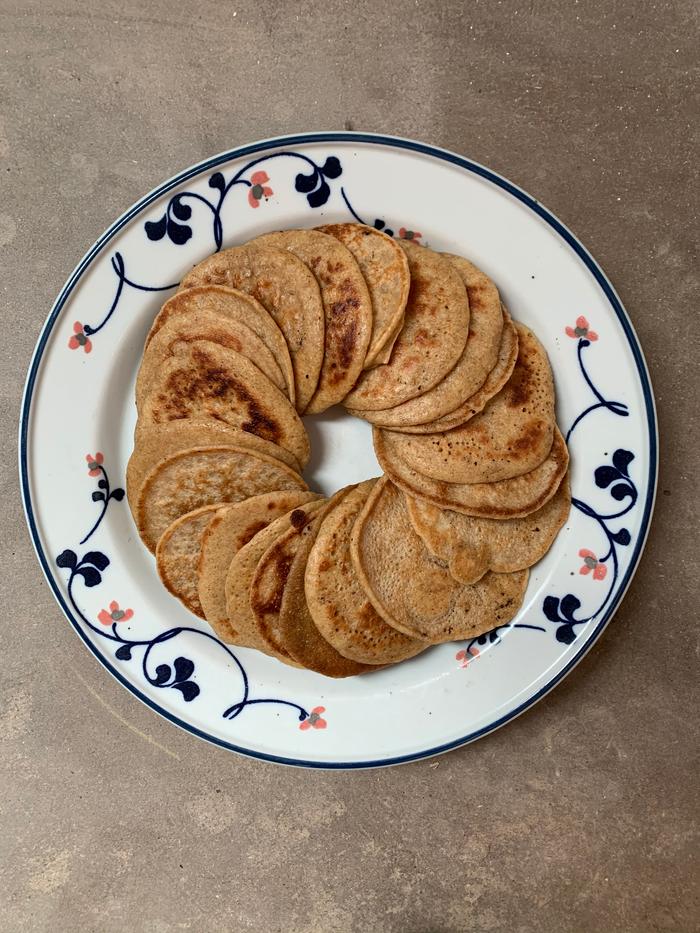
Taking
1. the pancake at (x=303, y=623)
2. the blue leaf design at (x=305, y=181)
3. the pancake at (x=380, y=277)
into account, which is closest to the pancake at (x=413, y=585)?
the pancake at (x=303, y=623)

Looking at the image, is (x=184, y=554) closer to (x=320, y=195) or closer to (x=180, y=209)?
(x=180, y=209)

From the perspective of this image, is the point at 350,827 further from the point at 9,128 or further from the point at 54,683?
the point at 9,128

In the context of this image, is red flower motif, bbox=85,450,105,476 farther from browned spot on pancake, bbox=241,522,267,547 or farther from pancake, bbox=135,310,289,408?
browned spot on pancake, bbox=241,522,267,547

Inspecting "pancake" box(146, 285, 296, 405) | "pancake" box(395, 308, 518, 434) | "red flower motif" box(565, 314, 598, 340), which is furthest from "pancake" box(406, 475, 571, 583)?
"pancake" box(146, 285, 296, 405)

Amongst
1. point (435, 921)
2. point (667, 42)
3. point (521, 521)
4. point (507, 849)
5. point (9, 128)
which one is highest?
point (667, 42)

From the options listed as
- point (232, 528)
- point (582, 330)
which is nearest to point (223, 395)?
point (232, 528)

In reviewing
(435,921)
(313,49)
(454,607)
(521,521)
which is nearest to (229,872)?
(435,921)

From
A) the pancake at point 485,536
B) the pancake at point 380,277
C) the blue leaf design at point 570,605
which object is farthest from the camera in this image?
the blue leaf design at point 570,605

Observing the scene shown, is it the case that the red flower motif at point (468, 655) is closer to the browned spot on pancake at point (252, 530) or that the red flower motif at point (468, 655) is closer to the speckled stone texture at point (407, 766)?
the speckled stone texture at point (407, 766)
